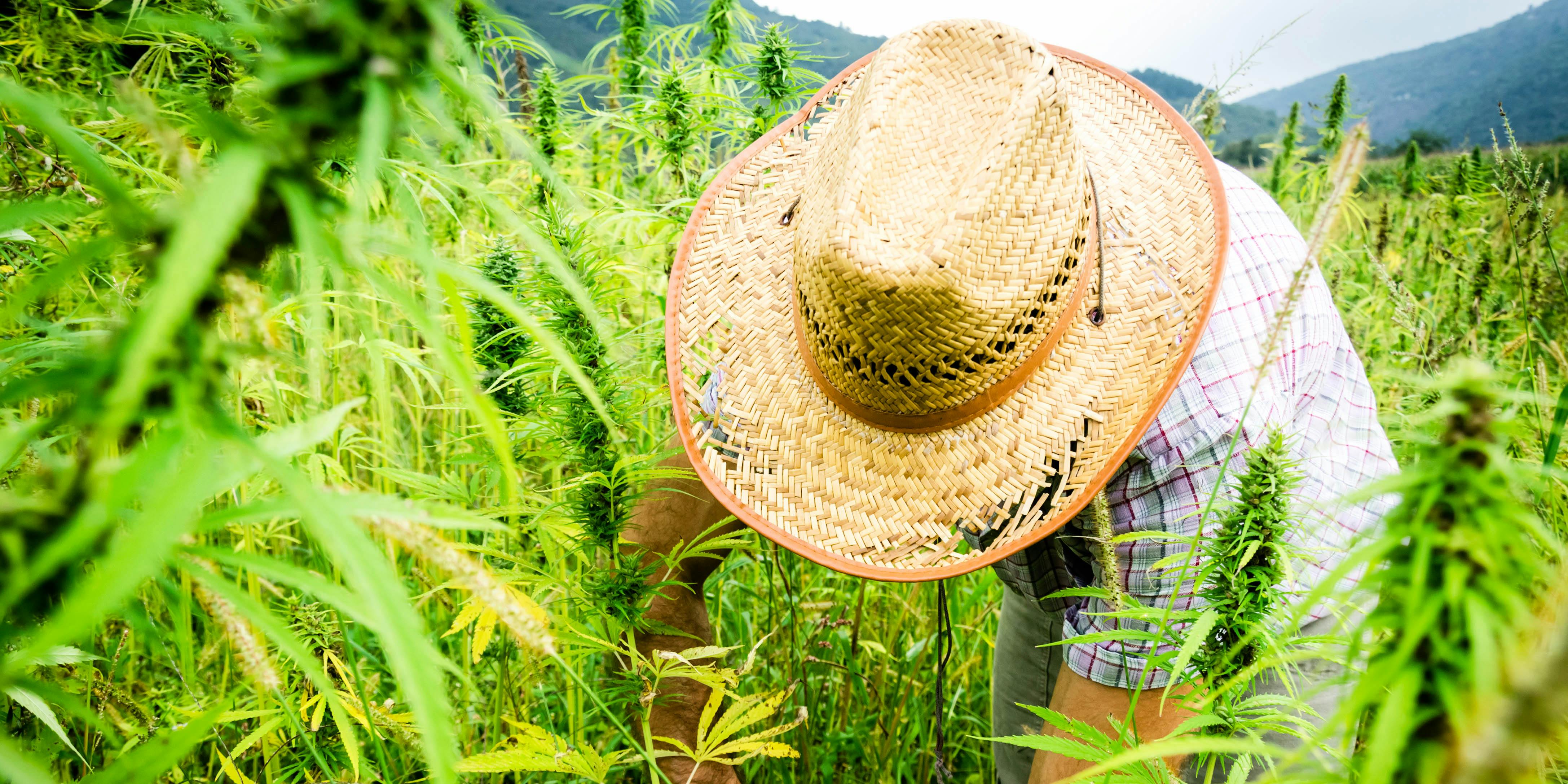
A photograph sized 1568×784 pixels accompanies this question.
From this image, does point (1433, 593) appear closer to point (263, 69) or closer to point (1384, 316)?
point (263, 69)

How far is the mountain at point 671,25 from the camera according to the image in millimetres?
1683

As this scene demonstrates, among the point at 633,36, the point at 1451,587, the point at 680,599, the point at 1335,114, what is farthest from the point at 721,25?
the point at 1335,114

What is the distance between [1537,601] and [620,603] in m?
1.00

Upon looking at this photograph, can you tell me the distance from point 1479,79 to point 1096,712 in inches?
809

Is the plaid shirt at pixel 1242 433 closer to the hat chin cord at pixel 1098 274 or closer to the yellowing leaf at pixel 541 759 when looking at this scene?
the hat chin cord at pixel 1098 274

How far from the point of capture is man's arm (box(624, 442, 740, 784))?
1.45 m

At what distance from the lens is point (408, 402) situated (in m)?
2.41

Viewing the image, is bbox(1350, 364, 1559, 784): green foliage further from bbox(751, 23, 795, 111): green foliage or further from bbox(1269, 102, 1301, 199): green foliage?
bbox(1269, 102, 1301, 199): green foliage

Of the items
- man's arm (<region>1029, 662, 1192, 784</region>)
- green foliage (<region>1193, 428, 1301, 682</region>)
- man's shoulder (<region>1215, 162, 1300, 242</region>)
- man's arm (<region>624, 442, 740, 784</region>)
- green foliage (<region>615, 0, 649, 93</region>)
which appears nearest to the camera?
green foliage (<region>1193, 428, 1301, 682</region>)

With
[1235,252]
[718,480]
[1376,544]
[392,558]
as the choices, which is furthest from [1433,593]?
[392,558]

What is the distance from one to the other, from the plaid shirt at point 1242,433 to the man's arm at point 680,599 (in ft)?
2.19

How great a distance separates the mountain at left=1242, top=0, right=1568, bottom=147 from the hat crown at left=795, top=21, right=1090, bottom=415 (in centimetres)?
928

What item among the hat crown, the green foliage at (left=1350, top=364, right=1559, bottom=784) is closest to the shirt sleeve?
the hat crown

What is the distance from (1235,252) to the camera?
1.31 metres
